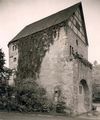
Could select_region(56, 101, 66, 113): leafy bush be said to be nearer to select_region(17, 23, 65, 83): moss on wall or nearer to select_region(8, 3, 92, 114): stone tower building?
select_region(8, 3, 92, 114): stone tower building

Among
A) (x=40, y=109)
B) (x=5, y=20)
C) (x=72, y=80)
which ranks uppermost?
(x=5, y=20)

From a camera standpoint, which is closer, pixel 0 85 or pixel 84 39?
pixel 0 85

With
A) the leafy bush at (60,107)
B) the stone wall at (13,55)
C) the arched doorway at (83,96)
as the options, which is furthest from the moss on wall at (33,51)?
the arched doorway at (83,96)

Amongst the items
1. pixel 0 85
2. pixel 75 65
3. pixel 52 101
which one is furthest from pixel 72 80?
pixel 0 85

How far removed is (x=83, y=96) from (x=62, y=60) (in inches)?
166

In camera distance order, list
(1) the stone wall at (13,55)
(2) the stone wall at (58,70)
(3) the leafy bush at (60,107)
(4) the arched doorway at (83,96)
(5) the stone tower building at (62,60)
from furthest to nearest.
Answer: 1. (1) the stone wall at (13,55)
2. (4) the arched doorway at (83,96)
3. (5) the stone tower building at (62,60)
4. (2) the stone wall at (58,70)
5. (3) the leafy bush at (60,107)

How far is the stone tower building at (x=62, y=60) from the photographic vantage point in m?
15.4

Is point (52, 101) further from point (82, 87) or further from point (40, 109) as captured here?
point (82, 87)

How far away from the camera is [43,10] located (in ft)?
31.1

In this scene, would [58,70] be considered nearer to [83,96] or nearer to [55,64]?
[55,64]

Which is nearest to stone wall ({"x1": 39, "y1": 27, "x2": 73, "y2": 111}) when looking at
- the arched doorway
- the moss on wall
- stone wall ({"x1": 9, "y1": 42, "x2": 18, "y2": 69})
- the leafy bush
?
the leafy bush

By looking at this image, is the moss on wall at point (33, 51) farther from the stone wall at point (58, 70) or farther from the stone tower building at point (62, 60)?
the stone wall at point (58, 70)

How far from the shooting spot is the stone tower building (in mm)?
15406

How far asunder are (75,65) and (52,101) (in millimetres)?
3320
